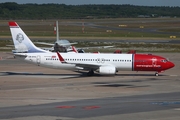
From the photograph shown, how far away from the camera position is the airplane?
56.2 m

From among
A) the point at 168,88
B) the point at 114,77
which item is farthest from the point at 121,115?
the point at 114,77

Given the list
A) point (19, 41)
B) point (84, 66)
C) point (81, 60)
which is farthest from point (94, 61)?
point (19, 41)

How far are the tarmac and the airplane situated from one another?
104 centimetres

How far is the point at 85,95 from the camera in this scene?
4191 cm

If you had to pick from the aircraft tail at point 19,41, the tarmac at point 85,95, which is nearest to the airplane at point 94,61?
the aircraft tail at point 19,41

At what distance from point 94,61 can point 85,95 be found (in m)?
15.3

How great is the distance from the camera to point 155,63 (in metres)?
56.4

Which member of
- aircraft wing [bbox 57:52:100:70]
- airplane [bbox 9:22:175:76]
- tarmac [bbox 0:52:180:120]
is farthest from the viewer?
airplane [bbox 9:22:175:76]

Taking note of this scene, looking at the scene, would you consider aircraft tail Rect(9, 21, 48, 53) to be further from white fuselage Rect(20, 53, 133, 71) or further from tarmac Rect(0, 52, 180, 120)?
tarmac Rect(0, 52, 180, 120)

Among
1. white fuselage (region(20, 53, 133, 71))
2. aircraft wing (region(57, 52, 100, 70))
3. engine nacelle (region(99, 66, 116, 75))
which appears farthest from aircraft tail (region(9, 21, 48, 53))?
engine nacelle (region(99, 66, 116, 75))

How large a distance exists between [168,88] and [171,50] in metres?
48.7

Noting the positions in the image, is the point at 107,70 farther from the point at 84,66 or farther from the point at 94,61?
the point at 84,66

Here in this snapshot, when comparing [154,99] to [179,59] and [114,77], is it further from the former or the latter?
[179,59]

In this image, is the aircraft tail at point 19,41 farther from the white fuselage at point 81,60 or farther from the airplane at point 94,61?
the white fuselage at point 81,60
